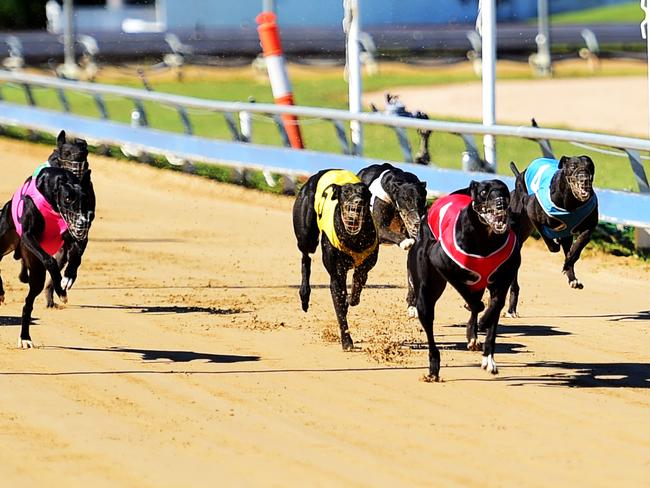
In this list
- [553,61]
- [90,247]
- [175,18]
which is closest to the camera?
[90,247]

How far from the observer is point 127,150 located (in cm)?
1930

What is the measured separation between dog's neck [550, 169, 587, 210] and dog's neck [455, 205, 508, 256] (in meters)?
1.84

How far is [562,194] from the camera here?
31.9 feet

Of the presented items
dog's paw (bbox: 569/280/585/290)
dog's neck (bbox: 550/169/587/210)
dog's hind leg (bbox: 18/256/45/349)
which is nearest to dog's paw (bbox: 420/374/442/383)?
dog's neck (bbox: 550/169/587/210)

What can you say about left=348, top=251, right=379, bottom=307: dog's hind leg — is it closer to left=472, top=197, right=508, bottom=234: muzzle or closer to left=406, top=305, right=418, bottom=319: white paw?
left=406, top=305, right=418, bottom=319: white paw

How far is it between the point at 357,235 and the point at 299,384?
3.46 ft

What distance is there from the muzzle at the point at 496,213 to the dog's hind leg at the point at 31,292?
279 centimetres

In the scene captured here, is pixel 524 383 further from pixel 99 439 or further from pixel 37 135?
pixel 37 135

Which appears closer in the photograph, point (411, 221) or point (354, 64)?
point (411, 221)

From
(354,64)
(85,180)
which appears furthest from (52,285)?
(354,64)

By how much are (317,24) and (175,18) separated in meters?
4.26

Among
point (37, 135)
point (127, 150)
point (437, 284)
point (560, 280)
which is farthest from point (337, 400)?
point (37, 135)

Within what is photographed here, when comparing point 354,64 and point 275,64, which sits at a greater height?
point 354,64

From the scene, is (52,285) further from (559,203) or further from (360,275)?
(559,203)
